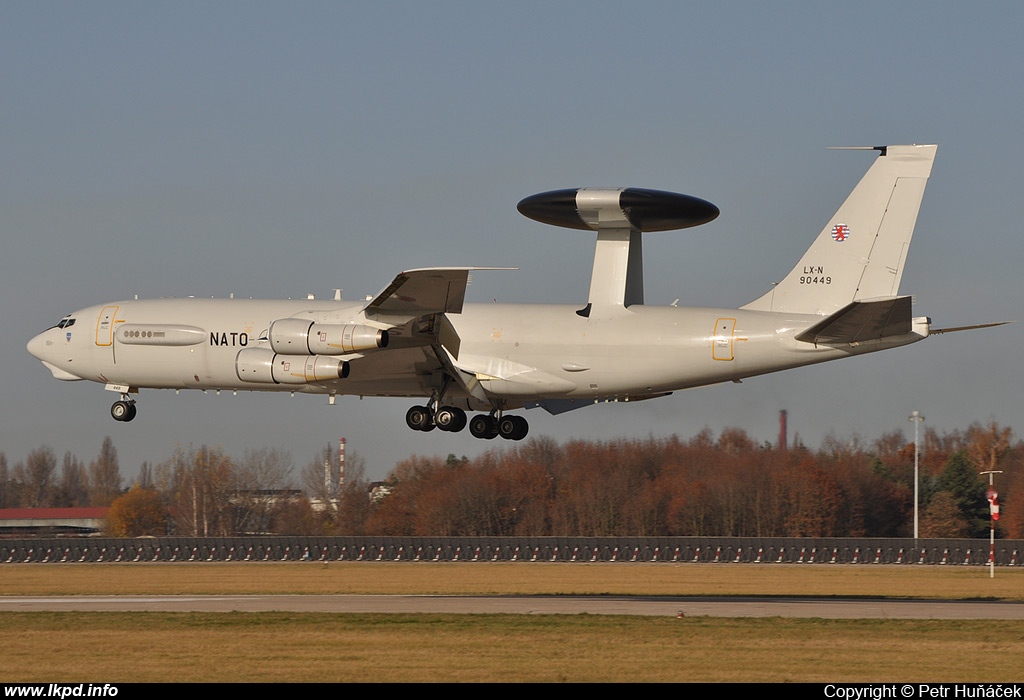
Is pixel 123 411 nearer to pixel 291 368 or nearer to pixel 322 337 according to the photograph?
pixel 291 368

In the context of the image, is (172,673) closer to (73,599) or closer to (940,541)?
(73,599)

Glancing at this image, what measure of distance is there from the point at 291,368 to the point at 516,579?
15.6 meters

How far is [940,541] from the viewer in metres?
58.6

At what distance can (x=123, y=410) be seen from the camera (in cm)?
4050

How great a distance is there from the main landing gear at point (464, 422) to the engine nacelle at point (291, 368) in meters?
3.14

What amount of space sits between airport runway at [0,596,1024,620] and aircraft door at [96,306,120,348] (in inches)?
304

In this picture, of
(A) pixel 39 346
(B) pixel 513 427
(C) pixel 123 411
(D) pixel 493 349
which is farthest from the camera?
(A) pixel 39 346

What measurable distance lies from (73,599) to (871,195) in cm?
2473

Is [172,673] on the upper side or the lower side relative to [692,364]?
lower

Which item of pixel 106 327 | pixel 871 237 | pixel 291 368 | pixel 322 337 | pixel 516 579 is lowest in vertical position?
pixel 516 579

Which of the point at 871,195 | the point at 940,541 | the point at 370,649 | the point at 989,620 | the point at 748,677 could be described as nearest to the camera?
the point at 748,677

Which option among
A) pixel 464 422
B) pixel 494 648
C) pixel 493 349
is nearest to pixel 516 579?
pixel 464 422

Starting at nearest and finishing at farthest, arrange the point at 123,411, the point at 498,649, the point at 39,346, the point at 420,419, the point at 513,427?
the point at 498,649, the point at 420,419, the point at 513,427, the point at 123,411, the point at 39,346

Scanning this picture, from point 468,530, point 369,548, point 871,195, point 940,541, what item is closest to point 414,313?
point 871,195
